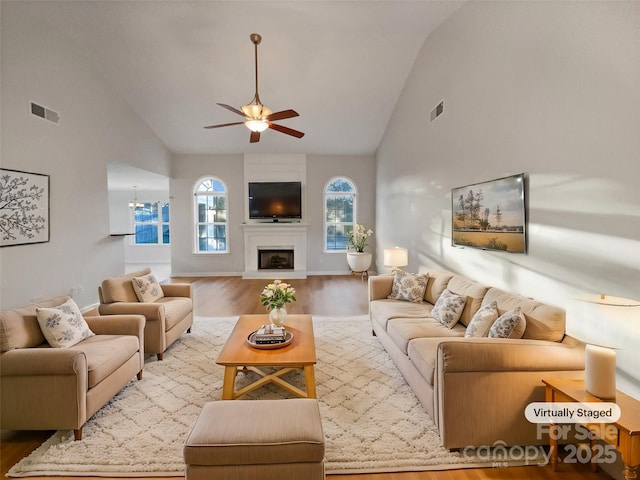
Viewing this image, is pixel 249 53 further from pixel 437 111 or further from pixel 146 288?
pixel 146 288

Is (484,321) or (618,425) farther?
(484,321)

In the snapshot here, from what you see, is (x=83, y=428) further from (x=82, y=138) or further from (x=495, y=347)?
(x=82, y=138)

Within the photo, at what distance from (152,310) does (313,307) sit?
2.74 metres

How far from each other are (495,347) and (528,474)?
2.49 feet

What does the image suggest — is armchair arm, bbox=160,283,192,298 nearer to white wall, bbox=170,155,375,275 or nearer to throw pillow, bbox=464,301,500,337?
throw pillow, bbox=464,301,500,337

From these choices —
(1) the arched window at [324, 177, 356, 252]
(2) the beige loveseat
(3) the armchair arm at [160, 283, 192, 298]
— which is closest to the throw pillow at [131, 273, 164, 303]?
(3) the armchair arm at [160, 283, 192, 298]

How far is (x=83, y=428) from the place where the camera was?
7.68 ft

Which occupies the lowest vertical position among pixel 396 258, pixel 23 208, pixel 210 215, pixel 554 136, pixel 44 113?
pixel 396 258

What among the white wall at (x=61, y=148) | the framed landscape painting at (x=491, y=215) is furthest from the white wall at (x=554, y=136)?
the white wall at (x=61, y=148)

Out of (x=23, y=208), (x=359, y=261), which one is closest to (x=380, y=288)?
(x=359, y=261)

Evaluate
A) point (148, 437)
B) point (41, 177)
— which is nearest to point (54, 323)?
point (148, 437)

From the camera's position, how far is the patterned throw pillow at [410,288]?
13.0 feet

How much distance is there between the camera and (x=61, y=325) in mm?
2545

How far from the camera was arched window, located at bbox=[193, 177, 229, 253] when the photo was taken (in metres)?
8.54
